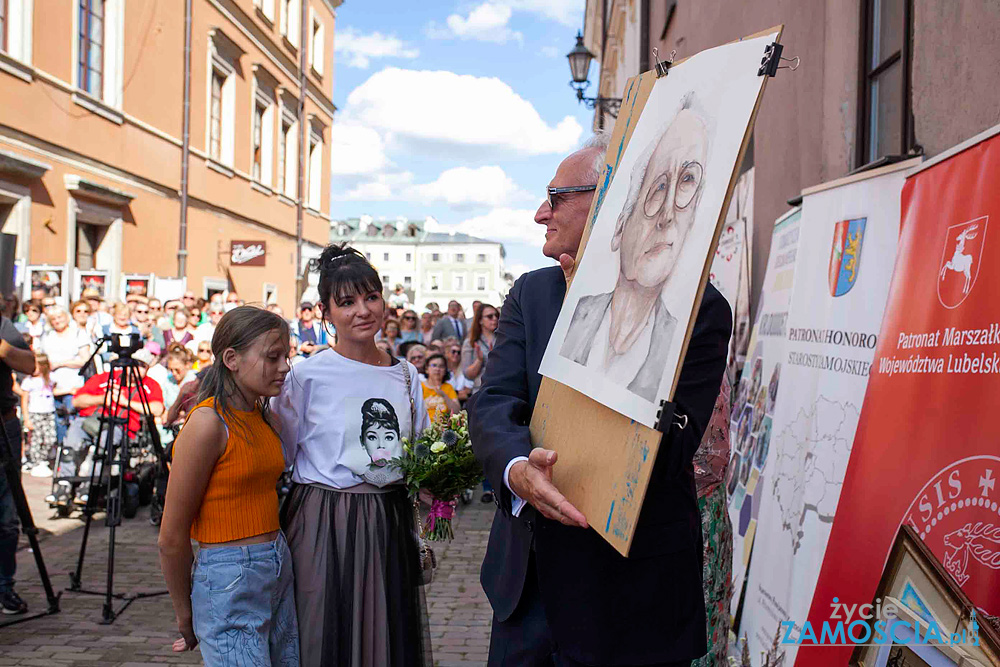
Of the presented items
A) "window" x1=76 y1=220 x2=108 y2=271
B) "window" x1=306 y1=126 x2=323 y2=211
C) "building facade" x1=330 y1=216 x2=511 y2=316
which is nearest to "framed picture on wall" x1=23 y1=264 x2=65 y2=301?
"window" x1=76 y1=220 x2=108 y2=271

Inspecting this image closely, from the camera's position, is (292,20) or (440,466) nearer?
(440,466)

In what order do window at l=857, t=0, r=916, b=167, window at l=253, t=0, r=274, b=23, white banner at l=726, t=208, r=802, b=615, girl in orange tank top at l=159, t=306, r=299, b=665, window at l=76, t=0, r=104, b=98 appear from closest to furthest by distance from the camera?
girl in orange tank top at l=159, t=306, r=299, b=665 → window at l=857, t=0, r=916, b=167 → white banner at l=726, t=208, r=802, b=615 → window at l=76, t=0, r=104, b=98 → window at l=253, t=0, r=274, b=23

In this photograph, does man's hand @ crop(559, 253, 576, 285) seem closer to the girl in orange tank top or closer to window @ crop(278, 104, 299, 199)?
the girl in orange tank top

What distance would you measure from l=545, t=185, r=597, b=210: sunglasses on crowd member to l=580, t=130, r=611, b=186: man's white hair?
0.8 inches

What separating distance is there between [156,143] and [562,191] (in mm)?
18793

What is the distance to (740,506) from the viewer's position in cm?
521

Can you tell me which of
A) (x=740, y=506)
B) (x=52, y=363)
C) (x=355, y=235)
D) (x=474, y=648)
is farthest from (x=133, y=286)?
(x=355, y=235)

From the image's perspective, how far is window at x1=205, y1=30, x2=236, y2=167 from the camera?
2181 centimetres

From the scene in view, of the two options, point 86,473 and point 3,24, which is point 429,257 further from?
point 86,473

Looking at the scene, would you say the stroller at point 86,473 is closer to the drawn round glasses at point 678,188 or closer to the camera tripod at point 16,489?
the camera tripod at point 16,489

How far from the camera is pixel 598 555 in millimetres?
1932

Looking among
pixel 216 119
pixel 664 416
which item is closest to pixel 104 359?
pixel 664 416

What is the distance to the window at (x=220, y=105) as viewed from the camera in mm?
21812

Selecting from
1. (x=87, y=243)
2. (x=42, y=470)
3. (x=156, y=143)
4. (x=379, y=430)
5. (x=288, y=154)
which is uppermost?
(x=288, y=154)
